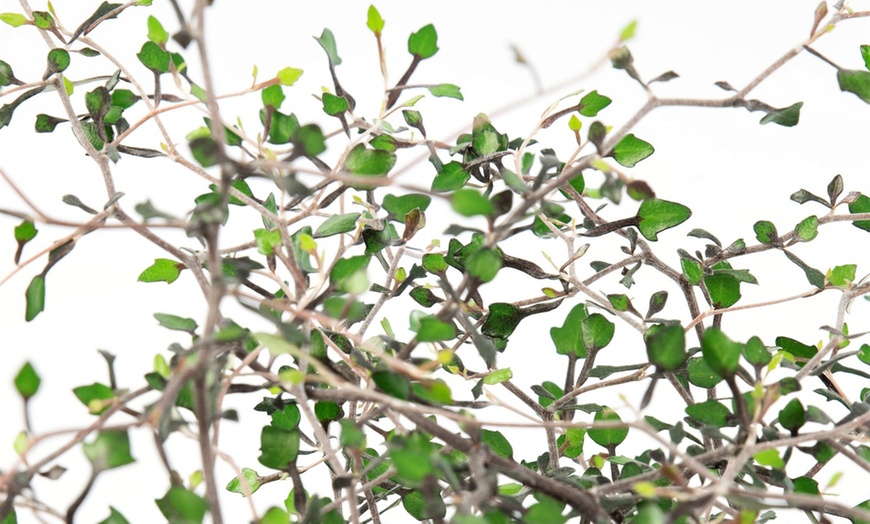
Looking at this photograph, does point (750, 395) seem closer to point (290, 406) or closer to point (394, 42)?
point (290, 406)

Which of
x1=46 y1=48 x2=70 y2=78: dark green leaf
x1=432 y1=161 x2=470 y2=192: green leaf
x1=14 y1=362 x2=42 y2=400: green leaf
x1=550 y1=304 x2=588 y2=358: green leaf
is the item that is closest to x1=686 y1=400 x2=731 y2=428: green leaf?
x1=550 y1=304 x2=588 y2=358: green leaf

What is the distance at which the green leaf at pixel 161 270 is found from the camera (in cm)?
62

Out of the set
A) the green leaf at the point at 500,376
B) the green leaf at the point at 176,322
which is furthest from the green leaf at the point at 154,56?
the green leaf at the point at 500,376

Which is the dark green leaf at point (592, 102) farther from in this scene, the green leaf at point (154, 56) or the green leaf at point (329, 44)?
the green leaf at point (154, 56)

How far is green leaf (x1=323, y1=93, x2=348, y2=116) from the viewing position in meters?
0.66

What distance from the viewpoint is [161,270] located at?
24.6 inches

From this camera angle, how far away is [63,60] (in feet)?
2.13

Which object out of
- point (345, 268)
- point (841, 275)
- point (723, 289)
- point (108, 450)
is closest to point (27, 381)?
point (108, 450)

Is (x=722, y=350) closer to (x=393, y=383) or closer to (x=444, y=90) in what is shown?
(x=393, y=383)

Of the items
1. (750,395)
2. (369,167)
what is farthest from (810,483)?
(369,167)

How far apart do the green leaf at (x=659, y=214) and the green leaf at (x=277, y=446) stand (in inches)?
10.4

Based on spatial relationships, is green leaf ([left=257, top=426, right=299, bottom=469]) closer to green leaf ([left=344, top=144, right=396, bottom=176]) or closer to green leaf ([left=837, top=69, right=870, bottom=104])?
green leaf ([left=344, top=144, right=396, bottom=176])

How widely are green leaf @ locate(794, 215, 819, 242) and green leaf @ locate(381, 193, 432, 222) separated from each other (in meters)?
0.30

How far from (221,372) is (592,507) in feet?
0.65
